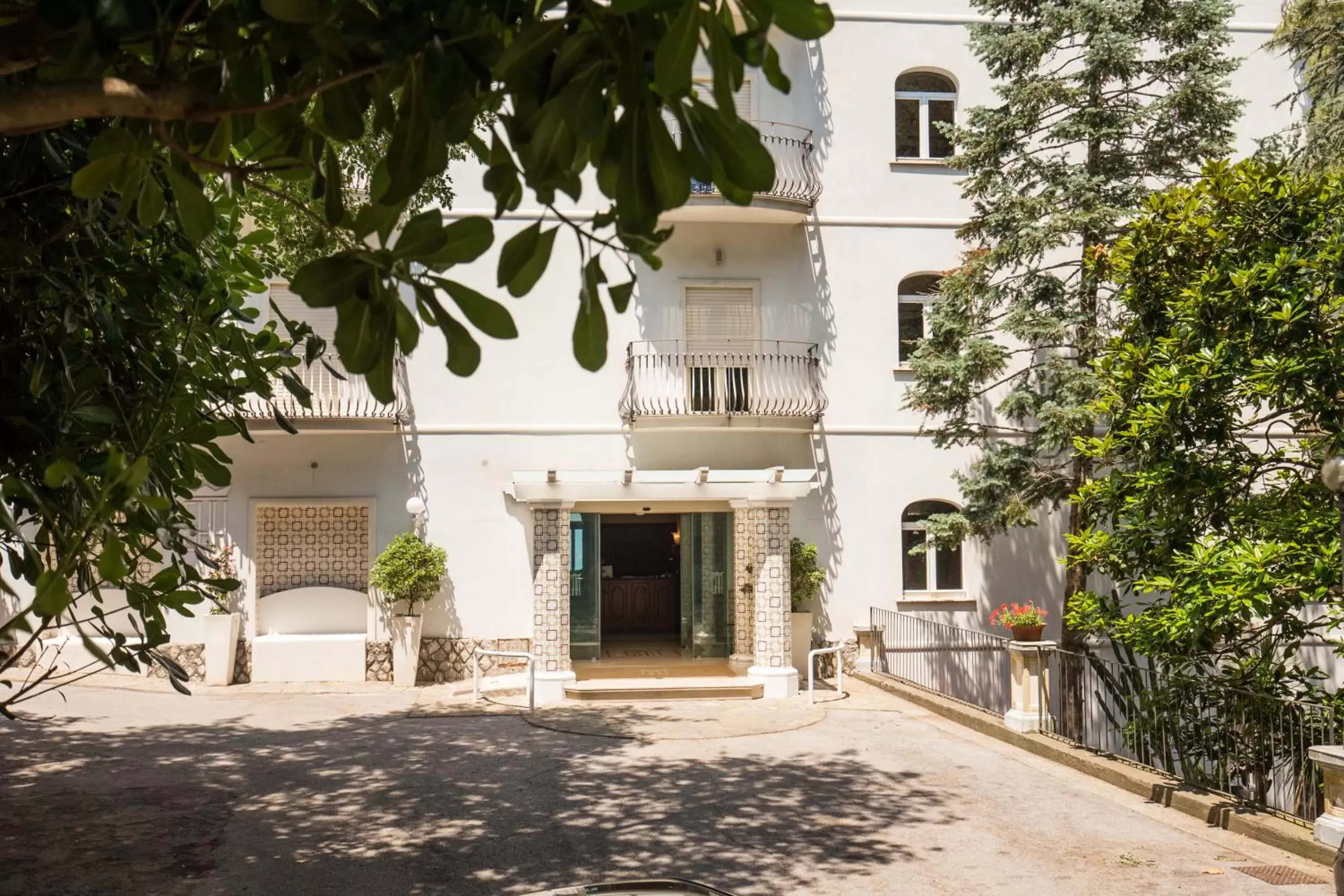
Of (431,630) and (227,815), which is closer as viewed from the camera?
(227,815)

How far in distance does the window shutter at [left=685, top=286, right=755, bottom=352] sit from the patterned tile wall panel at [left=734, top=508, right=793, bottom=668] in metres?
2.67

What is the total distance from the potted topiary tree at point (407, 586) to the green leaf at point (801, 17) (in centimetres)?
1418

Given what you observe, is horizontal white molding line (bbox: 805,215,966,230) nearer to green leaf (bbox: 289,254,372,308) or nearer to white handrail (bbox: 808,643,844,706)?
white handrail (bbox: 808,643,844,706)

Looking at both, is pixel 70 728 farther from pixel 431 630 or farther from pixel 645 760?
pixel 645 760

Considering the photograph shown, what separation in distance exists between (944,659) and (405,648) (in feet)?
24.3

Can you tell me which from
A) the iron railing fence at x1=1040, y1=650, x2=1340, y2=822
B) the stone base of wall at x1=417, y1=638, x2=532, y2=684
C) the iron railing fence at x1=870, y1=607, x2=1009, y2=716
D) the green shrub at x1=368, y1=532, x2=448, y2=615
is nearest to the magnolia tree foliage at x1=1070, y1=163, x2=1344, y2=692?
the iron railing fence at x1=1040, y1=650, x2=1340, y2=822

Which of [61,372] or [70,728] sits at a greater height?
[61,372]

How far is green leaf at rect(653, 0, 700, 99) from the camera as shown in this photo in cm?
155

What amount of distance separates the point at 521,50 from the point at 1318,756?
24.0ft

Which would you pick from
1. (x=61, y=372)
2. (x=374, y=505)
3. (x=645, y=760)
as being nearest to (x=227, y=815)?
(x=645, y=760)

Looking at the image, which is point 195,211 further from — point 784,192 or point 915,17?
point 915,17

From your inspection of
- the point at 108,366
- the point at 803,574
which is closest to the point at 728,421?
the point at 803,574

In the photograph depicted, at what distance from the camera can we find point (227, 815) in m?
8.76

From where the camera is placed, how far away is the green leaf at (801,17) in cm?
158
